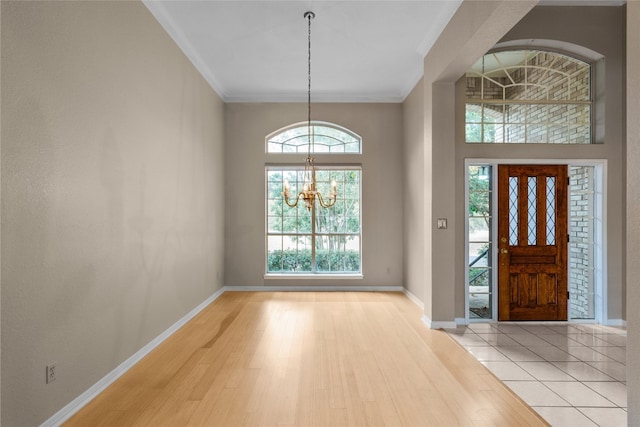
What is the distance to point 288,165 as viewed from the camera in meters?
6.34

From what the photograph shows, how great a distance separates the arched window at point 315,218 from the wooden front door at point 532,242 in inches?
98.3

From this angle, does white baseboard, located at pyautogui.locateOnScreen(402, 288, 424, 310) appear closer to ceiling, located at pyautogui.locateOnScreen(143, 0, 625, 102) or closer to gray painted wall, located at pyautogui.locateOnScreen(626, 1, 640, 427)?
ceiling, located at pyautogui.locateOnScreen(143, 0, 625, 102)

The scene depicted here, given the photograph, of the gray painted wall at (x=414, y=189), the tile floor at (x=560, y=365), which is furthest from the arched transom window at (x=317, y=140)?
the tile floor at (x=560, y=365)

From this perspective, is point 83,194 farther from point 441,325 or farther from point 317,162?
point 317,162

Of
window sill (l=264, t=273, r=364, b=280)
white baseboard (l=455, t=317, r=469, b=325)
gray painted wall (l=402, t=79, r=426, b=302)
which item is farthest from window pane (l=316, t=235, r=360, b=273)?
white baseboard (l=455, t=317, r=469, b=325)

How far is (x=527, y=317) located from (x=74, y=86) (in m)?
5.20

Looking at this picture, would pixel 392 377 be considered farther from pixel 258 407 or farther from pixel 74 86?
pixel 74 86

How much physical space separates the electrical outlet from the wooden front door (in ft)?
14.7

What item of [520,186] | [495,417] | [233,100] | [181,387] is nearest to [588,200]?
[520,186]

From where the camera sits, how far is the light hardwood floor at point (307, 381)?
232 centimetres

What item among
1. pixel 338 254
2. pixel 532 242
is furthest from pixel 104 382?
pixel 532 242

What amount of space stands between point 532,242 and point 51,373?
492 cm

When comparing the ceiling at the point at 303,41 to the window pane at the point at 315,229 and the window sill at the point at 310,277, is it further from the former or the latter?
the window sill at the point at 310,277

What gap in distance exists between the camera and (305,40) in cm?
431
